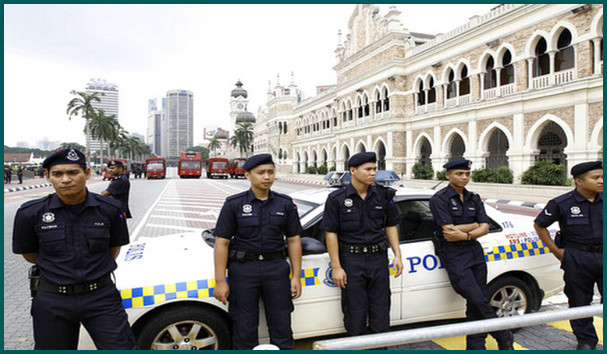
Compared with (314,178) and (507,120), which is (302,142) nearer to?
(314,178)

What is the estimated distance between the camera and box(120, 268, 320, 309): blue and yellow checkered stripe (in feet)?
9.60

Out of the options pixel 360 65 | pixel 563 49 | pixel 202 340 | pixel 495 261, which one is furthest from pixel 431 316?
pixel 360 65

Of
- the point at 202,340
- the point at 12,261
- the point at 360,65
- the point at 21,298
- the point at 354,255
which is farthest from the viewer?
the point at 360,65

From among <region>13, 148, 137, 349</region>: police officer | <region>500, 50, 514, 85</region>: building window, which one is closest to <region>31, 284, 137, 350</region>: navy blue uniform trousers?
<region>13, 148, 137, 349</region>: police officer

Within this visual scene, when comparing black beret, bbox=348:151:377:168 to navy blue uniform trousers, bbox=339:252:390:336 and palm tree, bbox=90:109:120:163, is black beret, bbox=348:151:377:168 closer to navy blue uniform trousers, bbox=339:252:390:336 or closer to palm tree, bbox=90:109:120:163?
navy blue uniform trousers, bbox=339:252:390:336

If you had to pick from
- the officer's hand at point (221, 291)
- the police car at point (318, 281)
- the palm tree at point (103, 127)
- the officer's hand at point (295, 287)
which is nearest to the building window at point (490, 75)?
the police car at point (318, 281)

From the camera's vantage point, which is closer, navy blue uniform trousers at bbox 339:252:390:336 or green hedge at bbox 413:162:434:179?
navy blue uniform trousers at bbox 339:252:390:336

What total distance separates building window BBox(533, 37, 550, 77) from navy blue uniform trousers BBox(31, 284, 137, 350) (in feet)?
71.9

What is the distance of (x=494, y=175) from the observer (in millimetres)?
19797

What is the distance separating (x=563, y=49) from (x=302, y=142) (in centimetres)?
3404

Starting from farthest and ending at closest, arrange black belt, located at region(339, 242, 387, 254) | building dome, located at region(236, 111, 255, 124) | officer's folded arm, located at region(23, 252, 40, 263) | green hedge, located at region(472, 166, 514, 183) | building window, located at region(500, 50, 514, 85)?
building dome, located at region(236, 111, 255, 124)
building window, located at region(500, 50, 514, 85)
green hedge, located at region(472, 166, 514, 183)
black belt, located at region(339, 242, 387, 254)
officer's folded arm, located at region(23, 252, 40, 263)

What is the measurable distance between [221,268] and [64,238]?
1066mm

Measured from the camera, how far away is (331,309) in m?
3.41

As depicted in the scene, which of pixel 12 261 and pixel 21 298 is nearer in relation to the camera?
pixel 21 298
